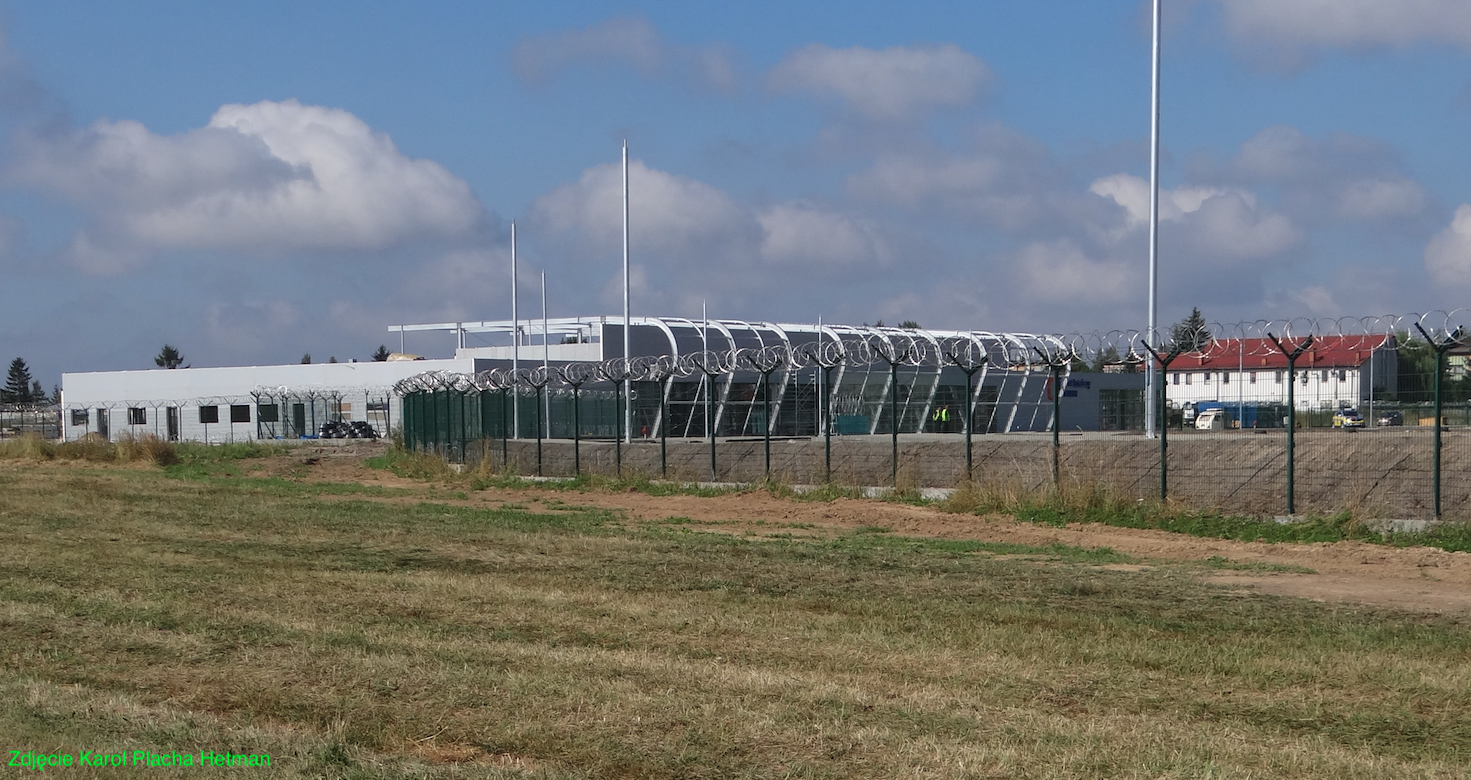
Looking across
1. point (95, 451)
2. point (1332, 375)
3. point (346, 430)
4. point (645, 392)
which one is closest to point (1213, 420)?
point (1332, 375)

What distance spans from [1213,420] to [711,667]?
48.5 feet

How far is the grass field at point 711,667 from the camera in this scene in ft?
18.9

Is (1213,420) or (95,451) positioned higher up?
(1213,420)

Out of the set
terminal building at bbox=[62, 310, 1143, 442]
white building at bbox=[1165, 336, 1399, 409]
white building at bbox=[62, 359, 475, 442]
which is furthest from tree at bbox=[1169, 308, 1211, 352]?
white building at bbox=[62, 359, 475, 442]

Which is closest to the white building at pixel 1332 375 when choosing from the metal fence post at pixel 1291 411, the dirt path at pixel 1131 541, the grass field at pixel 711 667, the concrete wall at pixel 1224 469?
the metal fence post at pixel 1291 411

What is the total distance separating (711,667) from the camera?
748 centimetres

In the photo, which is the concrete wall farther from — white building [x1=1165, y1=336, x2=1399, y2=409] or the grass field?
the grass field

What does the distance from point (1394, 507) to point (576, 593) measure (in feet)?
33.6

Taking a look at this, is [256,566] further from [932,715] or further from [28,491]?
[28,491]

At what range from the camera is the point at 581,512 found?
19516 millimetres

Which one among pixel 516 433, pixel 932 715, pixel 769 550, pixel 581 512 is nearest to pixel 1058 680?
pixel 932 715

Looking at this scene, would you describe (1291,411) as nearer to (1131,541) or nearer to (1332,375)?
(1332,375)

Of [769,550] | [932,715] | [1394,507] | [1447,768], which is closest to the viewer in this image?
[1447,768]

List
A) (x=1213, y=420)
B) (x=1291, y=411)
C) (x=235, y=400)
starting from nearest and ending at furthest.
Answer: (x=1291, y=411) → (x=1213, y=420) → (x=235, y=400)
